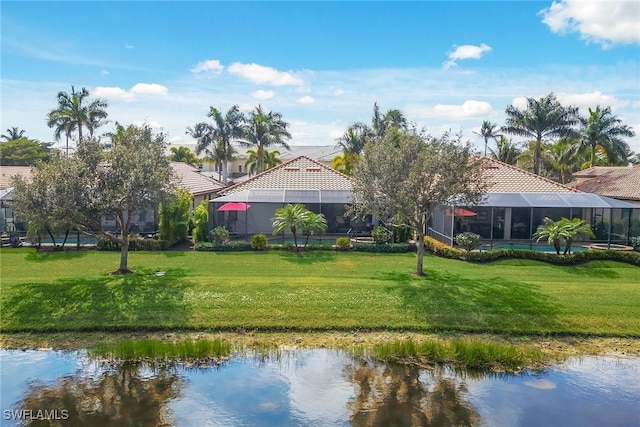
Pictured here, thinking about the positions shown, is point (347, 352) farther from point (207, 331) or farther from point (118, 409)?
point (118, 409)

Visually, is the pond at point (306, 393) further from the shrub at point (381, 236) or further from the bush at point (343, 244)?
the shrub at point (381, 236)

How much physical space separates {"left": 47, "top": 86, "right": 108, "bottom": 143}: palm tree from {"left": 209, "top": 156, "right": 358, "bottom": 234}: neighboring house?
20010 mm

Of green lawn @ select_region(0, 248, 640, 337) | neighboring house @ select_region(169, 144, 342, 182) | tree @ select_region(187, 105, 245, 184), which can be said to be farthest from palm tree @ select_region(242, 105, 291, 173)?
green lawn @ select_region(0, 248, 640, 337)

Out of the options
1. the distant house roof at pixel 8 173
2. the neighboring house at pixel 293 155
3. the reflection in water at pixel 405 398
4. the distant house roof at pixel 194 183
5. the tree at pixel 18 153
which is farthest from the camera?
the neighboring house at pixel 293 155

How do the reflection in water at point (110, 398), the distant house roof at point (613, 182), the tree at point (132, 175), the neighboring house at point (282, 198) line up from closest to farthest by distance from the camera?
the reflection in water at point (110, 398) < the tree at point (132, 175) < the neighboring house at point (282, 198) < the distant house roof at point (613, 182)

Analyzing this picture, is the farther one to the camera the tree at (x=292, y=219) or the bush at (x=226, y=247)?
the tree at (x=292, y=219)

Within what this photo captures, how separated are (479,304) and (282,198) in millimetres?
15222

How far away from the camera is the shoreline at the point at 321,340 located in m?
13.4

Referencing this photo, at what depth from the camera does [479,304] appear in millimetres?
16094

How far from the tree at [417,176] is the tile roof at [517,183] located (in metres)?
9.97

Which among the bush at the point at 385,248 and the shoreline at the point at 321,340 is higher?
the bush at the point at 385,248

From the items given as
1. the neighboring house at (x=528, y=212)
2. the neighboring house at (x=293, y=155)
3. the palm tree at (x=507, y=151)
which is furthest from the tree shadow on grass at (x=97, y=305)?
the neighboring house at (x=293, y=155)

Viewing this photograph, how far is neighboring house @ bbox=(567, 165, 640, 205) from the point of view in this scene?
31.6m

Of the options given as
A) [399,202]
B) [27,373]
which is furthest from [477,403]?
[27,373]
